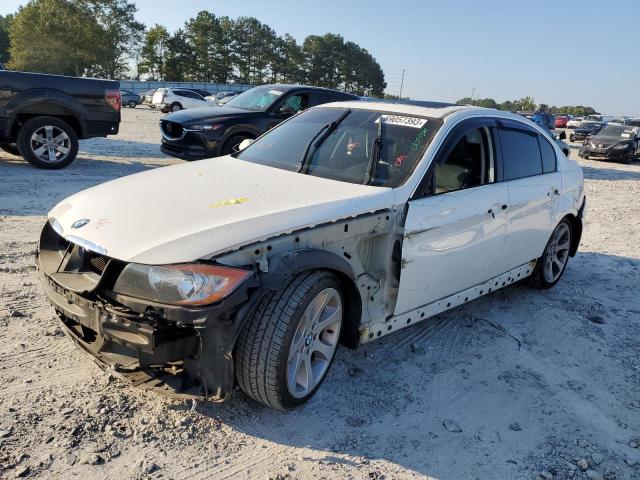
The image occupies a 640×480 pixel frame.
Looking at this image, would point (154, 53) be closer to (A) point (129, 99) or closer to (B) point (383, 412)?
(A) point (129, 99)

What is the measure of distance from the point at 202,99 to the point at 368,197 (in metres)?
34.4

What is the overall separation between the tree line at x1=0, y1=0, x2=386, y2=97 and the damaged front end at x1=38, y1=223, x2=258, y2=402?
73.2m

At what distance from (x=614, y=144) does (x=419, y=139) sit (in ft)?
63.1

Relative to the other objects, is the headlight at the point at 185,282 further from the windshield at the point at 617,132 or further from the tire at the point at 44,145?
the windshield at the point at 617,132

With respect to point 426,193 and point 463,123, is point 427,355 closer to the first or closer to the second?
point 426,193

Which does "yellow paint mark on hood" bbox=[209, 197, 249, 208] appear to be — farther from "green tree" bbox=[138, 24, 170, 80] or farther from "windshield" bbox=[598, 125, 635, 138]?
"green tree" bbox=[138, 24, 170, 80]

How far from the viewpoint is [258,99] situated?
10.7 metres

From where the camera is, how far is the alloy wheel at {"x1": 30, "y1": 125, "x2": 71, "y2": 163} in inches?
356

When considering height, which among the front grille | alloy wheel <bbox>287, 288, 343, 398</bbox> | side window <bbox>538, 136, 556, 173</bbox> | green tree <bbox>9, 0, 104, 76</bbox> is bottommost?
alloy wheel <bbox>287, 288, 343, 398</bbox>

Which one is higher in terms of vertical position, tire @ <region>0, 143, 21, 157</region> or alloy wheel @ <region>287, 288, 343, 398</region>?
tire @ <region>0, 143, 21, 157</region>

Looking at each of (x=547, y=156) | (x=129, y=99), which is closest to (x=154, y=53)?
(x=129, y=99)

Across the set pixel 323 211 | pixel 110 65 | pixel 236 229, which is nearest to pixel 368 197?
pixel 323 211

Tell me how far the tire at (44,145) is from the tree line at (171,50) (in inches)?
2584

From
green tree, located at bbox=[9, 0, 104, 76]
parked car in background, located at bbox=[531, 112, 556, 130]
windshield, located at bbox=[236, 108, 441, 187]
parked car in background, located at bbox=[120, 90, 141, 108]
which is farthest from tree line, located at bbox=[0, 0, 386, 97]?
windshield, located at bbox=[236, 108, 441, 187]
